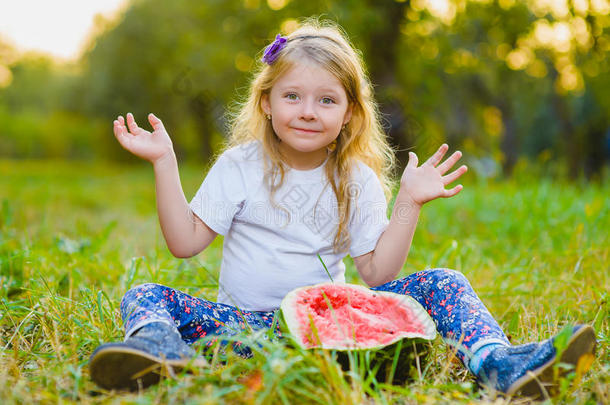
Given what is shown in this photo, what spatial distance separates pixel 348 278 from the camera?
3.19m

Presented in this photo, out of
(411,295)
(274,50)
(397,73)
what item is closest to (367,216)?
(411,295)

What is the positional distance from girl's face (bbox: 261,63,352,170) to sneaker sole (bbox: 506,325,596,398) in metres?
1.17

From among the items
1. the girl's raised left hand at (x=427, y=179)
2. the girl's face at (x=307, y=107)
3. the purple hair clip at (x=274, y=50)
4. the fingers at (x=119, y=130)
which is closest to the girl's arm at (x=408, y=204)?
the girl's raised left hand at (x=427, y=179)

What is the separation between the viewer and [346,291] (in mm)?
2000

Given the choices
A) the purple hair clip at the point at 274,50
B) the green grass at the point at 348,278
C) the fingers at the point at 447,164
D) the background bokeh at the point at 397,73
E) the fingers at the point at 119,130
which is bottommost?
the green grass at the point at 348,278

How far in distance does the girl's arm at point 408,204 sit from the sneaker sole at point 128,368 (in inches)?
37.0

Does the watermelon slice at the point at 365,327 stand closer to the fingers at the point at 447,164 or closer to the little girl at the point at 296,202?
the little girl at the point at 296,202

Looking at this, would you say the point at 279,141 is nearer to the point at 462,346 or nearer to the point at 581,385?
the point at 462,346

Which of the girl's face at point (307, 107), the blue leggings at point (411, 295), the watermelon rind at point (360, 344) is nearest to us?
the watermelon rind at point (360, 344)

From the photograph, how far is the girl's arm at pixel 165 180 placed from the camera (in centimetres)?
202

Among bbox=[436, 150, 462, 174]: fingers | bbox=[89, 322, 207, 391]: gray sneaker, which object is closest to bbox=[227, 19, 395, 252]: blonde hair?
bbox=[436, 150, 462, 174]: fingers

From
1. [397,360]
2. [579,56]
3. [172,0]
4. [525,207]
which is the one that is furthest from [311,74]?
[172,0]

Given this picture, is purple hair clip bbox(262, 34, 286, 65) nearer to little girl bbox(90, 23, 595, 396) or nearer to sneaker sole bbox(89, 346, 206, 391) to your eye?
little girl bbox(90, 23, 595, 396)

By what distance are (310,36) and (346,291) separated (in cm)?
114
